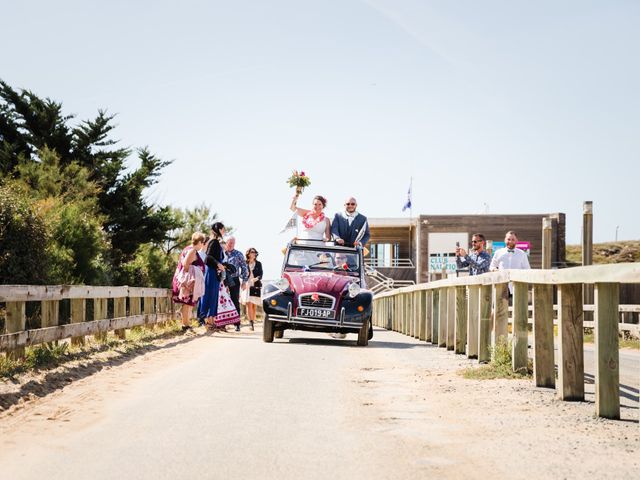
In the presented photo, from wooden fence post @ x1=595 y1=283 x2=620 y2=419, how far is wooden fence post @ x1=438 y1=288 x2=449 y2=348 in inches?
315

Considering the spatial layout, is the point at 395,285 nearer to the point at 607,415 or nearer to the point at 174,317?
the point at 174,317

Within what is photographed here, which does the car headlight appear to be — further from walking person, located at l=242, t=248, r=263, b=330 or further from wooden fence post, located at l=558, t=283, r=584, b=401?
wooden fence post, located at l=558, t=283, r=584, b=401

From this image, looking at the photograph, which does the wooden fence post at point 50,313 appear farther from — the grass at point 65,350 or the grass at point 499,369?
the grass at point 499,369

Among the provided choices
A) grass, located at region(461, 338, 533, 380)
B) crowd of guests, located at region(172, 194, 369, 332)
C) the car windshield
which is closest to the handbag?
crowd of guests, located at region(172, 194, 369, 332)

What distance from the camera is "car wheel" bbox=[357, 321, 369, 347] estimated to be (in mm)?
14711

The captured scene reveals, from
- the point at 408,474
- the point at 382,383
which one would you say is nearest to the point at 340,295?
the point at 382,383

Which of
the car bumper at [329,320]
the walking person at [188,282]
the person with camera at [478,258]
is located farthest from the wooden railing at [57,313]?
the person with camera at [478,258]

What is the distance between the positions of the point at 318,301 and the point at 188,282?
3.95 meters

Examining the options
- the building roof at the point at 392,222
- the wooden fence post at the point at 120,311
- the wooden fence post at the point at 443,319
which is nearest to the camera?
the wooden fence post at the point at 120,311

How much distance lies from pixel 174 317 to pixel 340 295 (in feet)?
20.9

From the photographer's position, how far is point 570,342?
7168 millimetres

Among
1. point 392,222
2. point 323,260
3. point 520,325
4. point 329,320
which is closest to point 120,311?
point 329,320

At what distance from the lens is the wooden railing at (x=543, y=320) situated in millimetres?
6285

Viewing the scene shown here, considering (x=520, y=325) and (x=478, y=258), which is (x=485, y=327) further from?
(x=478, y=258)
